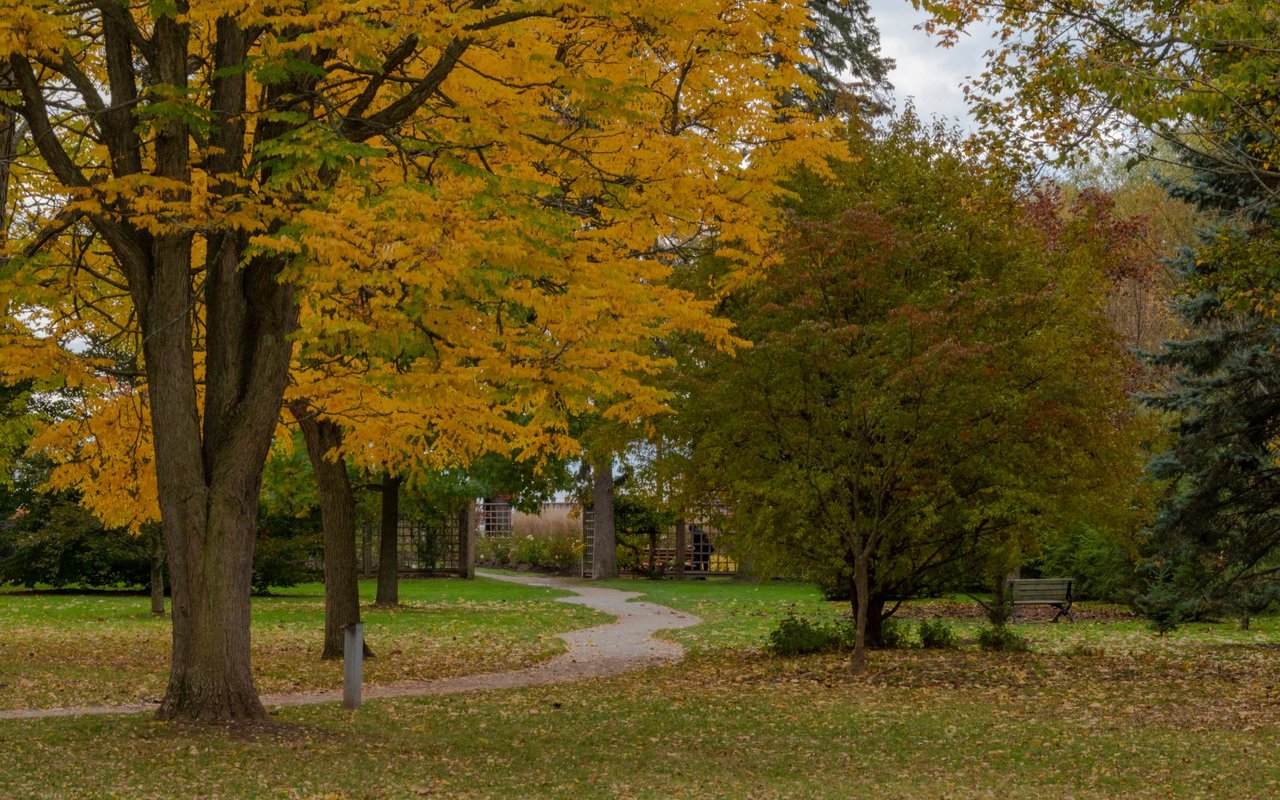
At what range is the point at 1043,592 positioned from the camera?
2219 centimetres

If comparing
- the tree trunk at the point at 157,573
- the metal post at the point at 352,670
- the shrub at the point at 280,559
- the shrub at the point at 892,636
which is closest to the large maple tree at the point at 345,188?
the metal post at the point at 352,670

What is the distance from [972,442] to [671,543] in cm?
2492

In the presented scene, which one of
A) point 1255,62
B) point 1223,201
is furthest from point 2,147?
point 1223,201

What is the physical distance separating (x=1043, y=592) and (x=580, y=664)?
9.85 metres

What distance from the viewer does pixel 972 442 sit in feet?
49.2

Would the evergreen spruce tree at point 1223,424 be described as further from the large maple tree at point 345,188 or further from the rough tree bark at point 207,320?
the rough tree bark at point 207,320

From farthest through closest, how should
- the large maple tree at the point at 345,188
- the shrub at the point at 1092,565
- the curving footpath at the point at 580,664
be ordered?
1. the shrub at the point at 1092,565
2. the curving footpath at the point at 580,664
3. the large maple tree at the point at 345,188

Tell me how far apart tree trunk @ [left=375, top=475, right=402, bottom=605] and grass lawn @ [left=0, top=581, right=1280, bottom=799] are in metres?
10.0

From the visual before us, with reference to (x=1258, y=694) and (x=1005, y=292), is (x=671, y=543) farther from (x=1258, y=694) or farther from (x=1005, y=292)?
(x=1258, y=694)

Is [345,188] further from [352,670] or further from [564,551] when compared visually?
[564,551]

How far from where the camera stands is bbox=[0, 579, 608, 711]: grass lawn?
13188 mm

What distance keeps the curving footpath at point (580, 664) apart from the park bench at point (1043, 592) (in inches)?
216

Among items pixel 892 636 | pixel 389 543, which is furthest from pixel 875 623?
pixel 389 543

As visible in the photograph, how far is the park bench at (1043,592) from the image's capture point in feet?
71.4
